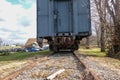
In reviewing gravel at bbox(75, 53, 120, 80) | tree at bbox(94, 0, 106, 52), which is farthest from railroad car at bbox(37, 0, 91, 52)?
gravel at bbox(75, 53, 120, 80)

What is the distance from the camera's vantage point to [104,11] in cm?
2742

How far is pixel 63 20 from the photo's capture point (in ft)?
74.2

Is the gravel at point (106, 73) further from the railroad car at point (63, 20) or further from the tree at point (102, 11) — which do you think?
the tree at point (102, 11)

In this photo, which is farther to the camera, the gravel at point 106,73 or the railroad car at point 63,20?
the railroad car at point 63,20

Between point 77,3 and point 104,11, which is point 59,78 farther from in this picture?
point 104,11

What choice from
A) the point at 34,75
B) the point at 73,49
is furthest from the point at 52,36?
the point at 34,75

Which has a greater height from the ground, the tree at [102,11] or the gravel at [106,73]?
the tree at [102,11]

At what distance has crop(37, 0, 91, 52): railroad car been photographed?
2197 centimetres

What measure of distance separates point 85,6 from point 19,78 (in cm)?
1402

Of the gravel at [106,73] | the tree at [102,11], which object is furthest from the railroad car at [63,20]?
the gravel at [106,73]

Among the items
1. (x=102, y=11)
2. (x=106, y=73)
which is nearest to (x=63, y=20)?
(x=102, y=11)

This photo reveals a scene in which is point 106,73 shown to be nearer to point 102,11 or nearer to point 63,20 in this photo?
point 63,20

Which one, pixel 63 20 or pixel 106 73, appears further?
pixel 63 20

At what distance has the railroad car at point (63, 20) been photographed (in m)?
22.0
